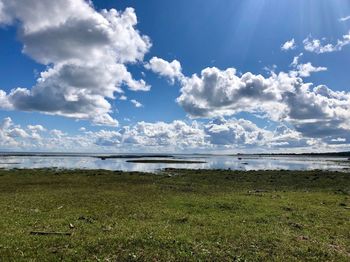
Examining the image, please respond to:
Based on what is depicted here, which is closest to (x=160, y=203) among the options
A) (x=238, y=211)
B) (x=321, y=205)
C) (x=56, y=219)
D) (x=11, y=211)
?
(x=238, y=211)

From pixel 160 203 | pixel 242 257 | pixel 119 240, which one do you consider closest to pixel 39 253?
pixel 119 240

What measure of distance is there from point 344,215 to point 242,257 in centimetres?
1316

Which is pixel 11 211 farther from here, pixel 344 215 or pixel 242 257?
pixel 344 215

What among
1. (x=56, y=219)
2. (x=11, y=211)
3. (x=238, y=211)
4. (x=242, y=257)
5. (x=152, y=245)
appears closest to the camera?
(x=242, y=257)

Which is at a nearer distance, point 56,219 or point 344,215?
point 56,219

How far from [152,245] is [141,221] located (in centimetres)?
501

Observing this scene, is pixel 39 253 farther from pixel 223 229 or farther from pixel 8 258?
pixel 223 229

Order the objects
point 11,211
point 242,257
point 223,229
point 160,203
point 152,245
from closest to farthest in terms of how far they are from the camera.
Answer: point 242,257 → point 152,245 → point 223,229 → point 11,211 → point 160,203

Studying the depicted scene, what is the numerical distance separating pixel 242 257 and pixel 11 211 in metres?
16.2

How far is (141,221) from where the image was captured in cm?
2030

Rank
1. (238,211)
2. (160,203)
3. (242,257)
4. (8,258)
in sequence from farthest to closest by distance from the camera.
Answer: (160,203) < (238,211) < (242,257) < (8,258)

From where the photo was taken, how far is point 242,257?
46.7 ft

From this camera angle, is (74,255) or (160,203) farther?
(160,203)

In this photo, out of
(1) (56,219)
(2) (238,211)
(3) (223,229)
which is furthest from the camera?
(2) (238,211)
